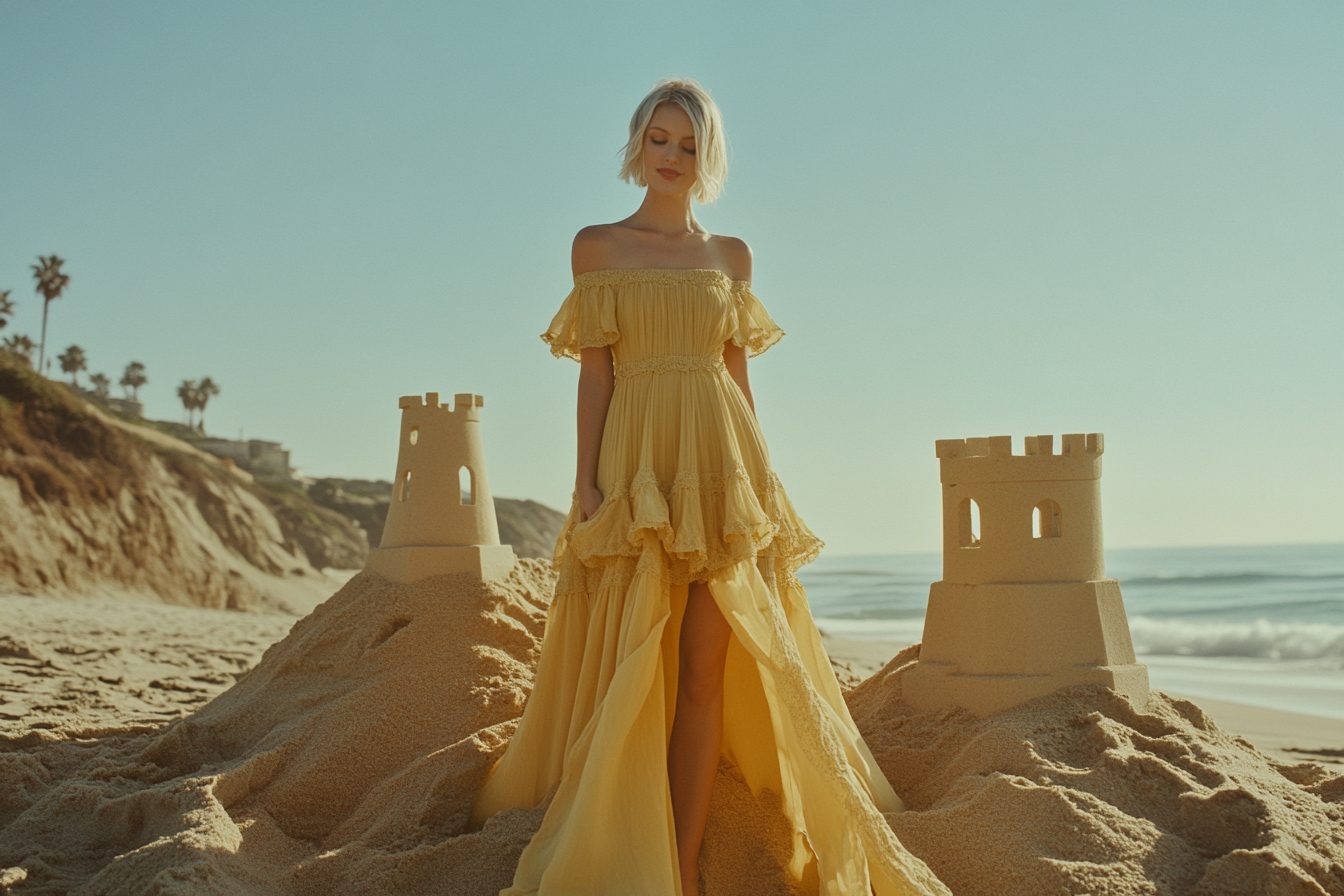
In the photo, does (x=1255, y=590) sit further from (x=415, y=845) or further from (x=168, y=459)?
(x=415, y=845)

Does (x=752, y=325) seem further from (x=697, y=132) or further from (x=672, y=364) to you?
(x=697, y=132)

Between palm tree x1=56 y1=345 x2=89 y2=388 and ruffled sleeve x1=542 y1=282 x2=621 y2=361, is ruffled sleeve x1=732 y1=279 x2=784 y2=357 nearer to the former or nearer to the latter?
ruffled sleeve x1=542 y1=282 x2=621 y2=361

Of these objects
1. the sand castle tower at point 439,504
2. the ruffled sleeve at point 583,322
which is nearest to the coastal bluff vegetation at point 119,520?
the sand castle tower at point 439,504

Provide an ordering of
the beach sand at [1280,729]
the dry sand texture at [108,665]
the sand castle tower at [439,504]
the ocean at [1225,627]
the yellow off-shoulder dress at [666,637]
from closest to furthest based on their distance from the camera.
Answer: the yellow off-shoulder dress at [666,637]
the sand castle tower at [439,504]
the dry sand texture at [108,665]
the beach sand at [1280,729]
the ocean at [1225,627]

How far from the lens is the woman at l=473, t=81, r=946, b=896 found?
3.36 m

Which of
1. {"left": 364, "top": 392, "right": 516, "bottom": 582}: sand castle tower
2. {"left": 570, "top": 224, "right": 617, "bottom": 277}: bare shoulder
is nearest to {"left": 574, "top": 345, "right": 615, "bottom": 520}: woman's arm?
{"left": 570, "top": 224, "right": 617, "bottom": 277}: bare shoulder

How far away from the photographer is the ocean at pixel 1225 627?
12.7 metres

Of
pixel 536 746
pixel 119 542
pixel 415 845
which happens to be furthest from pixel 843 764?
pixel 119 542

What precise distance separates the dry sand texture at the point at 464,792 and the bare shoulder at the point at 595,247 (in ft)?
6.62

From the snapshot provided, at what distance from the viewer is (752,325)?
13.5ft

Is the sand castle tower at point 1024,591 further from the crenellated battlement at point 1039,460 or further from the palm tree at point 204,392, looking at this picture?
the palm tree at point 204,392

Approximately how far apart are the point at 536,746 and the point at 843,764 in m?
1.34

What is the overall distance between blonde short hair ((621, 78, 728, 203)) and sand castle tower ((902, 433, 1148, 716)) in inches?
80.9

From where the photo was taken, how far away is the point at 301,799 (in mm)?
4660
